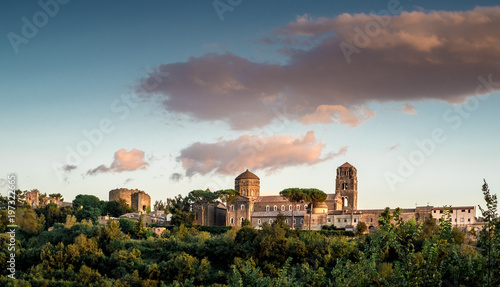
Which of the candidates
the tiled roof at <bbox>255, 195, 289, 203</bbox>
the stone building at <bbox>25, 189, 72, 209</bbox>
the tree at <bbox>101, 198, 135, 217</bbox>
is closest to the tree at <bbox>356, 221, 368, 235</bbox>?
the tiled roof at <bbox>255, 195, 289, 203</bbox>

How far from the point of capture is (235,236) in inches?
1622

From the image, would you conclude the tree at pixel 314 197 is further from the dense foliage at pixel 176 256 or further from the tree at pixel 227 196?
the dense foliage at pixel 176 256

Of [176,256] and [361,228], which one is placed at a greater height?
[361,228]

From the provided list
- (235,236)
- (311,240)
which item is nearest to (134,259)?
(235,236)

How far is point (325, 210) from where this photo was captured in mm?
Result: 57500

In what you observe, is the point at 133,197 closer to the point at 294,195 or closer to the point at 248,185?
the point at 248,185

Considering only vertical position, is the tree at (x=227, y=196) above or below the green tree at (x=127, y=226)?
above

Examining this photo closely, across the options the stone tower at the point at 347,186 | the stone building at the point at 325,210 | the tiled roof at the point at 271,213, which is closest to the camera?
the stone building at the point at 325,210

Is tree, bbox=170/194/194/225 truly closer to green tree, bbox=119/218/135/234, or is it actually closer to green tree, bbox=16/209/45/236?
green tree, bbox=119/218/135/234

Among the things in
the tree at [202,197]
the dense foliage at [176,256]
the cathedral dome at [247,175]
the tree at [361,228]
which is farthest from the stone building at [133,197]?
the tree at [361,228]

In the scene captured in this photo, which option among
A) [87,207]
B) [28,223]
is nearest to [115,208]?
[87,207]

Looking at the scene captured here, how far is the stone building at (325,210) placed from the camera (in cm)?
5312

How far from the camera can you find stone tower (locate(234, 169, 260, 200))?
65.4 metres

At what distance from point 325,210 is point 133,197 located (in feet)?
92.7
